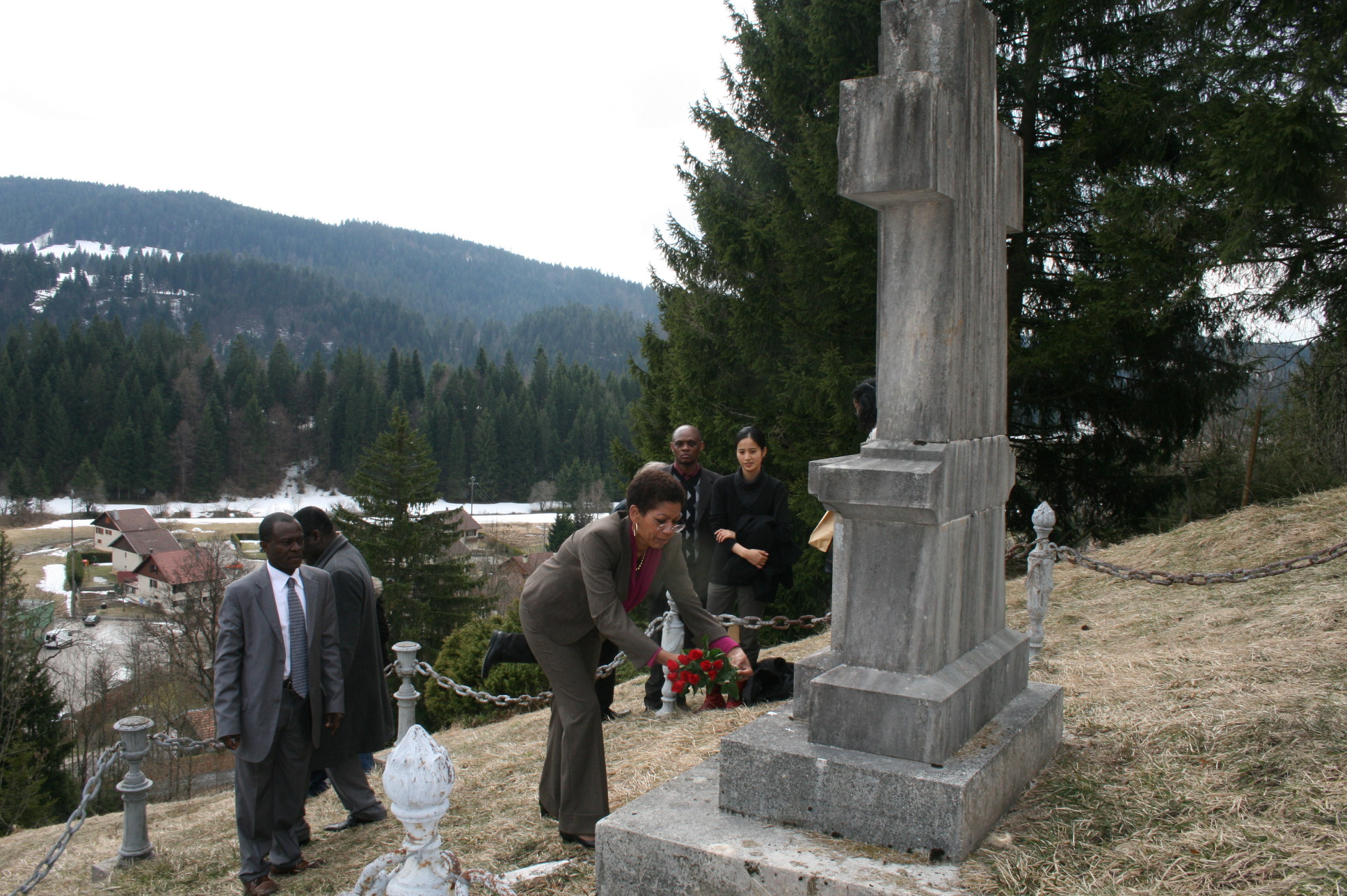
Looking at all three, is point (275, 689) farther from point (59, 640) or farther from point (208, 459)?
point (208, 459)

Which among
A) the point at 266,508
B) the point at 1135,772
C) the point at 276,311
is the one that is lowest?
the point at 266,508

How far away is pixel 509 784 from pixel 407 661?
1.37 m

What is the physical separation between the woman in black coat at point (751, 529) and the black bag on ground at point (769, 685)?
353 mm

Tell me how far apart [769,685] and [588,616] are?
97.1 inches

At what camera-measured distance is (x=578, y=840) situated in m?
4.22

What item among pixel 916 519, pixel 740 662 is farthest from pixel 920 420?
pixel 740 662

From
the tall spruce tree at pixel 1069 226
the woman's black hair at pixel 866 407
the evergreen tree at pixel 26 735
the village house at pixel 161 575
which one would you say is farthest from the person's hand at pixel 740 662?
the village house at pixel 161 575

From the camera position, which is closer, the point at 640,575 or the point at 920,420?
the point at 920,420

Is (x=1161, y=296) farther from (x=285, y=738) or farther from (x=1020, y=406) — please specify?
(x=285, y=738)

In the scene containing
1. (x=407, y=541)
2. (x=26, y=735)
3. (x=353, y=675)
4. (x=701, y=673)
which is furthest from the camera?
(x=407, y=541)

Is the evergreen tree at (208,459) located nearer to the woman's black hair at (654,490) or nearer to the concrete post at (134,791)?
the concrete post at (134,791)

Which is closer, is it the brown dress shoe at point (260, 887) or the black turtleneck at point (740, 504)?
the brown dress shoe at point (260, 887)

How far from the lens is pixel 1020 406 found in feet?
41.5

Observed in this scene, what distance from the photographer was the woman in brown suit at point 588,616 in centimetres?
404
